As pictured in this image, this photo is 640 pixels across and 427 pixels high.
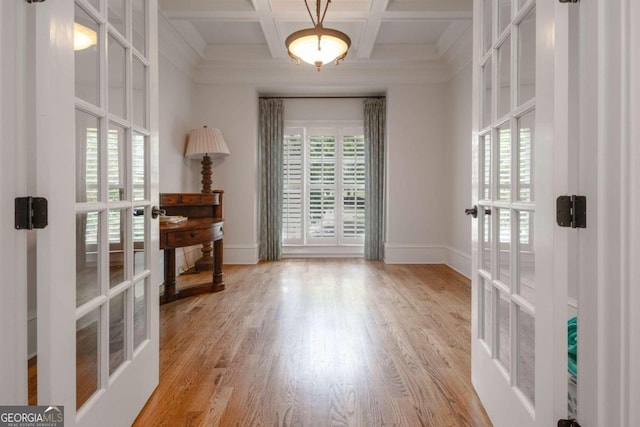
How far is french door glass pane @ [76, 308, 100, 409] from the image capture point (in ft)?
3.75

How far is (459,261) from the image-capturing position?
15.1 feet

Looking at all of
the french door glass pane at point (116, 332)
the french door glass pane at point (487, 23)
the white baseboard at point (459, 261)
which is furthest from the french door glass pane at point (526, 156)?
the white baseboard at point (459, 261)

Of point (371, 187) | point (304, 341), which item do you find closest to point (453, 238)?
point (371, 187)

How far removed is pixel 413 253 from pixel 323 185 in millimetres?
1656

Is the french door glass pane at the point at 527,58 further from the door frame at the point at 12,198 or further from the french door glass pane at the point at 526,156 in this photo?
the door frame at the point at 12,198

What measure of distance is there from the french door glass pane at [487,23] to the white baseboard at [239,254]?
402 centimetres

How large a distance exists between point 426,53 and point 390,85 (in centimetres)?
60

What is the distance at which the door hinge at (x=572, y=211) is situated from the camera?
3.18ft

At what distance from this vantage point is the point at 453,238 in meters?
4.91

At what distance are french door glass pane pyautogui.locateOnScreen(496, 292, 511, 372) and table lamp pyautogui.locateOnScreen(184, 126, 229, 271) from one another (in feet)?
12.0

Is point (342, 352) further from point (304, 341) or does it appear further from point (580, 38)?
point (580, 38)

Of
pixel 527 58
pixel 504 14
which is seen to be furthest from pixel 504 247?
pixel 504 14

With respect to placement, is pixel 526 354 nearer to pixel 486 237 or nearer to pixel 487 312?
pixel 487 312

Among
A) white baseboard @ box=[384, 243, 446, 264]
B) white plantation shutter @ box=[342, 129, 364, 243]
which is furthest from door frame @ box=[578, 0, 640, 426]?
white plantation shutter @ box=[342, 129, 364, 243]
